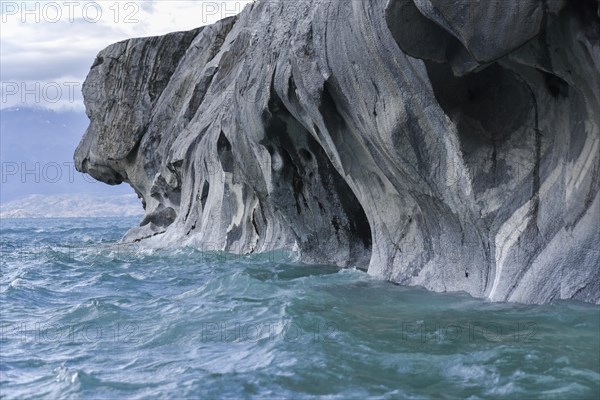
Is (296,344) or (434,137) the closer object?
(296,344)

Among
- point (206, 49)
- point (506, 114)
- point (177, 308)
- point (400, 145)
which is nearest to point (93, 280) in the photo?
point (177, 308)

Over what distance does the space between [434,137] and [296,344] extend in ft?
11.4

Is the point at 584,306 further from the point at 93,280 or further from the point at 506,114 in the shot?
the point at 93,280

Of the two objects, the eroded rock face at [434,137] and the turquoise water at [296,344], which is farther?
the eroded rock face at [434,137]

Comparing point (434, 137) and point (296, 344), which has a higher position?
point (434, 137)

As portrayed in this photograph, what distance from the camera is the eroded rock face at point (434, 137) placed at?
8883mm

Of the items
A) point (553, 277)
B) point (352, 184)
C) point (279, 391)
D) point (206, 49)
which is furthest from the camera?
point (206, 49)

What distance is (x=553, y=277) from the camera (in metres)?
9.77

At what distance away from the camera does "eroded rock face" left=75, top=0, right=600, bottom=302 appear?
350 inches

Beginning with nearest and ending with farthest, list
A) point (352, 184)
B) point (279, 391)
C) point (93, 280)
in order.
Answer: point (279, 391), point (352, 184), point (93, 280)

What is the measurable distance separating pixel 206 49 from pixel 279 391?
23271mm

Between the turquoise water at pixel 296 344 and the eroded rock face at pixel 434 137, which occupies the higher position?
the eroded rock face at pixel 434 137

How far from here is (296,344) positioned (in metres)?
8.80

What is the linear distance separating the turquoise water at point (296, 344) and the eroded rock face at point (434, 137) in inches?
22.7
